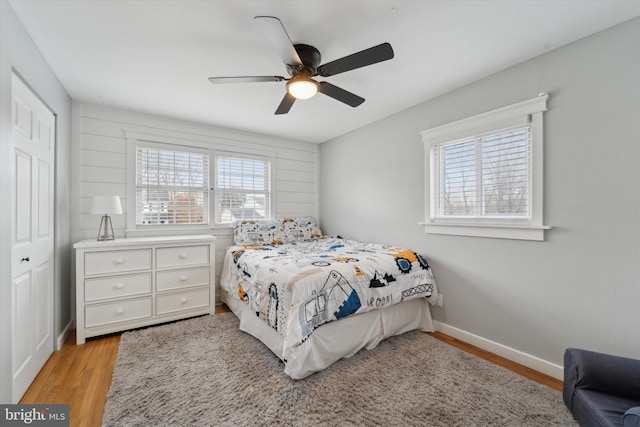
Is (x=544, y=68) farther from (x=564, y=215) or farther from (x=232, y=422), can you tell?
(x=232, y=422)

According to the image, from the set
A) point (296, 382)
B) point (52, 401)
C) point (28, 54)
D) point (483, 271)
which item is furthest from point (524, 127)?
point (52, 401)

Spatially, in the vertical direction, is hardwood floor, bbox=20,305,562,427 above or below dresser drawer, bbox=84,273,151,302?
below

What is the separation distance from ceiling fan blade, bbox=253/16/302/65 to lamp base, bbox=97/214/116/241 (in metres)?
2.58

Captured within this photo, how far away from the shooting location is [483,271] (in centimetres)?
248

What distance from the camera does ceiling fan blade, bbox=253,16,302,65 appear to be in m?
1.42

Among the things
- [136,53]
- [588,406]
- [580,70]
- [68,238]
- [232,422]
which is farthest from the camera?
A: [68,238]

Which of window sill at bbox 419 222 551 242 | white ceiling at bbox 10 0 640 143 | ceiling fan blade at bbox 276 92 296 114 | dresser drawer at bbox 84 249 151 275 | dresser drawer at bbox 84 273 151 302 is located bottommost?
dresser drawer at bbox 84 273 151 302

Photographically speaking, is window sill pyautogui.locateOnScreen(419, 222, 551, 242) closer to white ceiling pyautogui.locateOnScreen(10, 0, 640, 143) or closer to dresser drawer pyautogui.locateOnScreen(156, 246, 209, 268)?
white ceiling pyautogui.locateOnScreen(10, 0, 640, 143)

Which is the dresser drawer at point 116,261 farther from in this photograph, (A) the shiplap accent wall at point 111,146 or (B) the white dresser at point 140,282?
(A) the shiplap accent wall at point 111,146

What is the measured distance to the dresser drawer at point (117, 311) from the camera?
260 cm

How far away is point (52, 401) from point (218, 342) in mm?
1111

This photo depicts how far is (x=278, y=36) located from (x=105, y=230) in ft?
8.83
